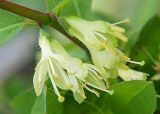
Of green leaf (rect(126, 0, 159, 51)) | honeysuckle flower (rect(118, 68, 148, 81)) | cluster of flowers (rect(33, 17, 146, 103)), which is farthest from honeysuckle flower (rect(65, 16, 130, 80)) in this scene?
green leaf (rect(126, 0, 159, 51))

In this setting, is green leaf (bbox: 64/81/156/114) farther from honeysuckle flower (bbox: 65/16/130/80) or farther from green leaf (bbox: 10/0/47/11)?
green leaf (bbox: 10/0/47/11)

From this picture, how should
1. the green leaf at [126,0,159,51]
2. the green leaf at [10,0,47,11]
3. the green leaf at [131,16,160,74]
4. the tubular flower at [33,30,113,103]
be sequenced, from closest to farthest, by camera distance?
the tubular flower at [33,30,113,103] → the green leaf at [131,16,160,74] → the green leaf at [10,0,47,11] → the green leaf at [126,0,159,51]

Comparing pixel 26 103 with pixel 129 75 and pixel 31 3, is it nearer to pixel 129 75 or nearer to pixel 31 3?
pixel 129 75

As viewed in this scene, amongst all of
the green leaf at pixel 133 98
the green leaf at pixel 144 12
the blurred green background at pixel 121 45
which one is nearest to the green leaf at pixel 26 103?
the blurred green background at pixel 121 45

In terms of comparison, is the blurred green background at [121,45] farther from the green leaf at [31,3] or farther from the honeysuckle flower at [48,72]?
the honeysuckle flower at [48,72]

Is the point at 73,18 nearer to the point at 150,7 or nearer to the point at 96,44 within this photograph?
the point at 96,44

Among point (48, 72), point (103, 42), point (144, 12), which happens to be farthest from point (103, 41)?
point (144, 12)

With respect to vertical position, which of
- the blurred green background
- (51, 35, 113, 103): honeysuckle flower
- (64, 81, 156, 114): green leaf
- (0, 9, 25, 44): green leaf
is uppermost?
(0, 9, 25, 44): green leaf
